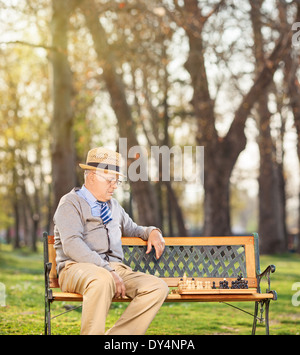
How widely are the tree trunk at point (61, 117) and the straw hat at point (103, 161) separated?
7.69m

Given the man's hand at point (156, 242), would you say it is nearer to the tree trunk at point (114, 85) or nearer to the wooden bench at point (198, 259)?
the wooden bench at point (198, 259)

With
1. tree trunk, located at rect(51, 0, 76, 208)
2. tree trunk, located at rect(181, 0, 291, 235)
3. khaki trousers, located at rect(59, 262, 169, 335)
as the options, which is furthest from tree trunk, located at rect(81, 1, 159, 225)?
khaki trousers, located at rect(59, 262, 169, 335)

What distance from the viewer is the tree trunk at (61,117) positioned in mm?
14094

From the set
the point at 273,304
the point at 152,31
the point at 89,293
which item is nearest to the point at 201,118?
the point at 152,31

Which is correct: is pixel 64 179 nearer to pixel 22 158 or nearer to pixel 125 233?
pixel 125 233

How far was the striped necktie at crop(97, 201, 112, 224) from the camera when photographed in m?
6.29

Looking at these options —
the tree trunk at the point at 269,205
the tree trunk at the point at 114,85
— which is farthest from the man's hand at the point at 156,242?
the tree trunk at the point at 269,205

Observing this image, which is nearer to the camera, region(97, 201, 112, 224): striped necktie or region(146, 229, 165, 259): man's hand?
region(97, 201, 112, 224): striped necktie

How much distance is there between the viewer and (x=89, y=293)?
5605 millimetres

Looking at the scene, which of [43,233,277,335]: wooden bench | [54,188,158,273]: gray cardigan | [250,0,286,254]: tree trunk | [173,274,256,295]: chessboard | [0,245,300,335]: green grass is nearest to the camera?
[54,188,158,273]: gray cardigan

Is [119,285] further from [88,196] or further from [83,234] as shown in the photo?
[88,196]

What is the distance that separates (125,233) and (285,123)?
2316cm

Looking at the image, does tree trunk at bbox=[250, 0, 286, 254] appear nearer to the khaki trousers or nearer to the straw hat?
the straw hat

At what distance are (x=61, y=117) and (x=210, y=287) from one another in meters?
8.84
